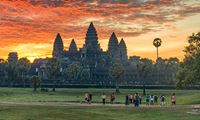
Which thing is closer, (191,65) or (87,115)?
(87,115)

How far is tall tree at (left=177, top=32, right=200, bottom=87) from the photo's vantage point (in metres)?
81.6

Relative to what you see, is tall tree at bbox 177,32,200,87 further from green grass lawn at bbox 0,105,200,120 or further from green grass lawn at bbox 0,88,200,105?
green grass lawn at bbox 0,105,200,120

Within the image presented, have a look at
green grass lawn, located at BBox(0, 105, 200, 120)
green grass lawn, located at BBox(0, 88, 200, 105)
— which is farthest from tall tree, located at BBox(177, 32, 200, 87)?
green grass lawn, located at BBox(0, 105, 200, 120)

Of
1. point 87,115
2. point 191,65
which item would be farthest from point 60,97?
point 87,115

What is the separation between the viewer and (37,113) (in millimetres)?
49719

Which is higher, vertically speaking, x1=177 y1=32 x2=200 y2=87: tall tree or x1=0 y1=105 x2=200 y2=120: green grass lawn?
x1=177 y1=32 x2=200 y2=87: tall tree

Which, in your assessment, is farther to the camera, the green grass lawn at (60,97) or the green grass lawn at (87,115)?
the green grass lawn at (60,97)

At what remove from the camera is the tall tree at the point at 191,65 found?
8156 cm

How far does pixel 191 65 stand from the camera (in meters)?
84.3

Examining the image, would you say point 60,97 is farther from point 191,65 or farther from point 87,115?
point 87,115

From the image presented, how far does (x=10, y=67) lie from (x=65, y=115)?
147 m

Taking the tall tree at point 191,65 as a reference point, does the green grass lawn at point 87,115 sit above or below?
below

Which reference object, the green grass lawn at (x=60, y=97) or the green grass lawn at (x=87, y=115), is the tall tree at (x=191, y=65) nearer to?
the green grass lawn at (x=60, y=97)

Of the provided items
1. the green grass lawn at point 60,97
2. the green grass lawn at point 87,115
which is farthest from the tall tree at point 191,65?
the green grass lawn at point 87,115
